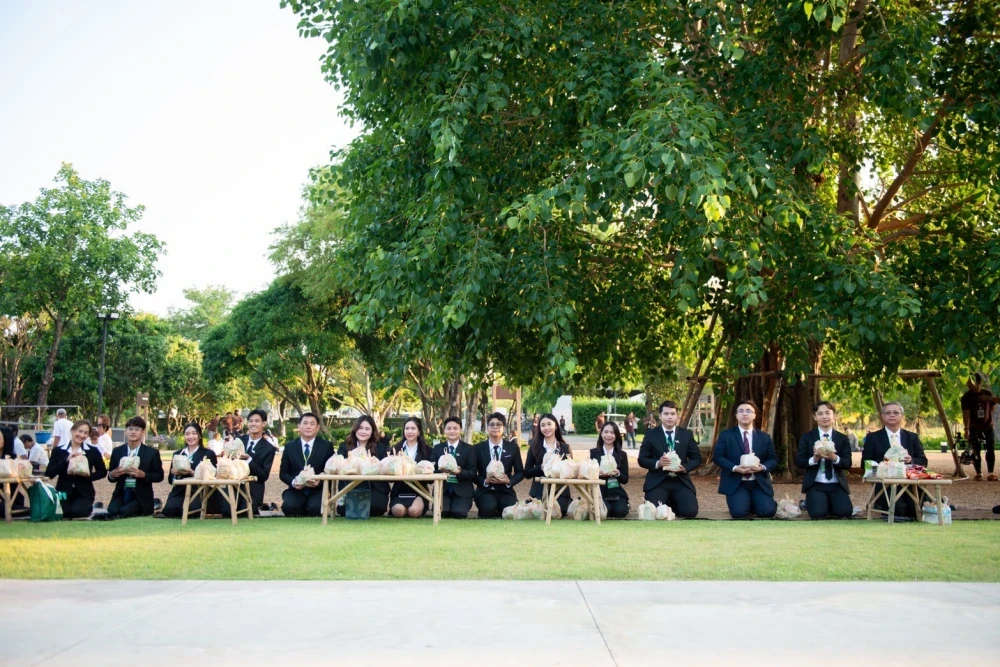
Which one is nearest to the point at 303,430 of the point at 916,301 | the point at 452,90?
the point at 452,90

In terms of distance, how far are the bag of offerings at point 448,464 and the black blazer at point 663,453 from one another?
2.42 m

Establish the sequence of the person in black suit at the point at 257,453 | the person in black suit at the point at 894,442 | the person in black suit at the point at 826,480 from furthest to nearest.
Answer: the person in black suit at the point at 257,453 < the person in black suit at the point at 826,480 < the person in black suit at the point at 894,442

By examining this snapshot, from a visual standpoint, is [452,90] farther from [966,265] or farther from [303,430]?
[966,265]

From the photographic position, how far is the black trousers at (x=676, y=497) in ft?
41.6

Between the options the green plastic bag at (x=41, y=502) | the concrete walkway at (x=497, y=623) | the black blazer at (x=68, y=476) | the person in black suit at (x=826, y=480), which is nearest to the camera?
the concrete walkway at (x=497, y=623)

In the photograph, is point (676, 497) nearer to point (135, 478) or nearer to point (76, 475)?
point (135, 478)

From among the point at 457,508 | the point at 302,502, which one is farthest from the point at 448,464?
the point at 302,502

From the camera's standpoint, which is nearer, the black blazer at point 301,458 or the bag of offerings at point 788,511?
the bag of offerings at point 788,511

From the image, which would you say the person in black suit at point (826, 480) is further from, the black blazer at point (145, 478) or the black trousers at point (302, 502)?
the black blazer at point (145, 478)

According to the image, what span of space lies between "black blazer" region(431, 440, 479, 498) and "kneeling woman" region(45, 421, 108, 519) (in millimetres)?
4520

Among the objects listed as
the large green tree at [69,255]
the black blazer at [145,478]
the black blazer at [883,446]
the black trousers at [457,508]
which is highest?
the large green tree at [69,255]

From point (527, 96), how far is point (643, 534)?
6526 mm

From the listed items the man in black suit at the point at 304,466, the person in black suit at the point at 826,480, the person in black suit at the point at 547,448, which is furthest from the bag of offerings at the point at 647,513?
the man in black suit at the point at 304,466

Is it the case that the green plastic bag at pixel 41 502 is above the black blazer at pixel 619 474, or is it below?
below
